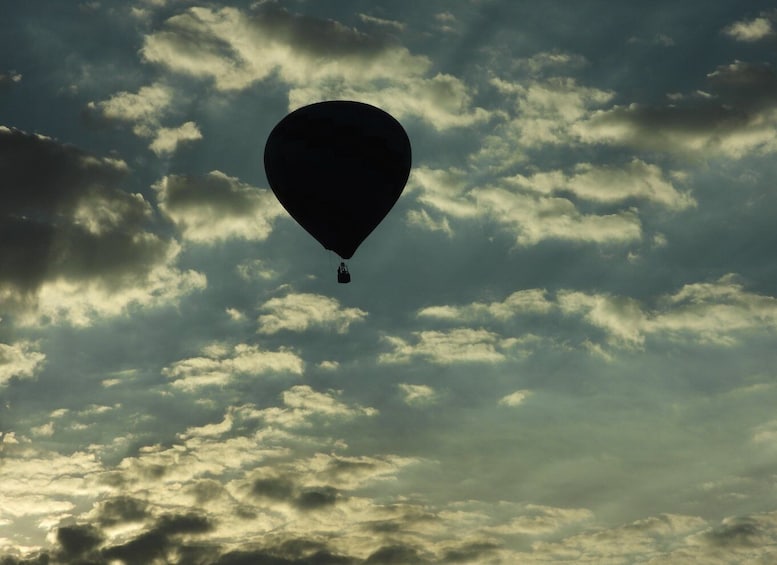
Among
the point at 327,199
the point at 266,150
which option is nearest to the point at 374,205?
the point at 327,199

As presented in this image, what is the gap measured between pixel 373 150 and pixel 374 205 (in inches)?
143

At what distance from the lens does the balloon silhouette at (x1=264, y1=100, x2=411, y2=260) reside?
78562 millimetres

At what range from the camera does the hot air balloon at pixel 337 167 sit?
78.6m

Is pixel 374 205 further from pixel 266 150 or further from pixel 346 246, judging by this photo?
pixel 266 150

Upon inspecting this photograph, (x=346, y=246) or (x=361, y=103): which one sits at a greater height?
(x=361, y=103)

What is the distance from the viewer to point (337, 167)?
3088 inches

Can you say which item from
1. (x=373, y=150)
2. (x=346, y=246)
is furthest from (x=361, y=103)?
(x=346, y=246)

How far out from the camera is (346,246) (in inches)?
3142

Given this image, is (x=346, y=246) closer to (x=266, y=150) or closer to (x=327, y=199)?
(x=327, y=199)

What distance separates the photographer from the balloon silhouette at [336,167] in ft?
258

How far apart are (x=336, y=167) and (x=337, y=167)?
64 mm

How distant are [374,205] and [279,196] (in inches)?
253

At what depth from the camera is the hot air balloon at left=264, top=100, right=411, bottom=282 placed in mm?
78562

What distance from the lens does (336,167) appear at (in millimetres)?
78438
